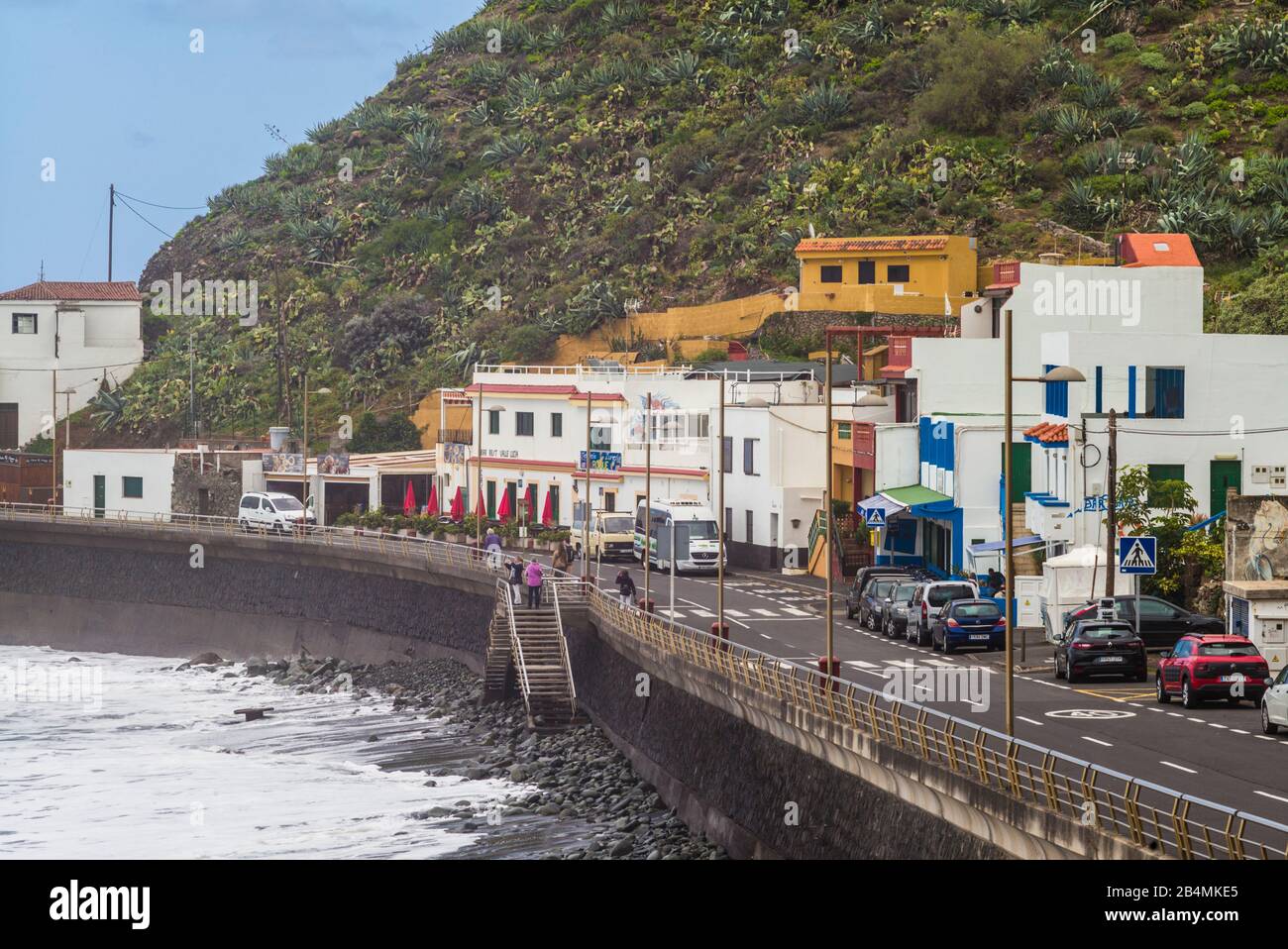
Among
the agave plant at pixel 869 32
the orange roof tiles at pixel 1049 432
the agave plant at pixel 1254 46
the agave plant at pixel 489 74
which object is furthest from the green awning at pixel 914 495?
the agave plant at pixel 489 74

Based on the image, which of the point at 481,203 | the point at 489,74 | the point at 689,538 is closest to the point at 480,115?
the point at 489,74

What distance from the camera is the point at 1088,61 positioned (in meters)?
119

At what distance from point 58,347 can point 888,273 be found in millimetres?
43993

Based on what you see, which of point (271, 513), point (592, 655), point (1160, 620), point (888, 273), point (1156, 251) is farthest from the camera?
point (888, 273)

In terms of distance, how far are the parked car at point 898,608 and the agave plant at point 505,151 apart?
89263mm

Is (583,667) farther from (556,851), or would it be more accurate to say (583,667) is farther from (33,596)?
(33,596)

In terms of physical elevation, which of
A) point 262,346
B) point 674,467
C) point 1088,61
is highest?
point 1088,61

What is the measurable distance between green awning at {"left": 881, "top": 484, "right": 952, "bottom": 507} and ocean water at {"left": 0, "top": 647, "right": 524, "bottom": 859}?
48.7 ft

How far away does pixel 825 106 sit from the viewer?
392ft

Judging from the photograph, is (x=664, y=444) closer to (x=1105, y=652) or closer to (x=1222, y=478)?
(x=1222, y=478)

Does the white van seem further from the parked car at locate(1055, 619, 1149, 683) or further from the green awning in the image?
the parked car at locate(1055, 619, 1149, 683)

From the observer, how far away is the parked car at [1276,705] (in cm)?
3192

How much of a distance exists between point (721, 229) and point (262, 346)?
29.7 meters

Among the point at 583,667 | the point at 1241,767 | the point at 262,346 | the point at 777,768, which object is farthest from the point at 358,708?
the point at 262,346
